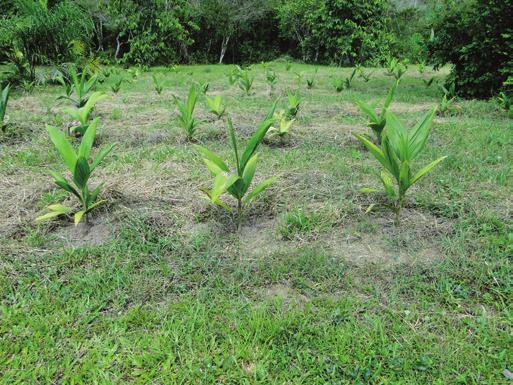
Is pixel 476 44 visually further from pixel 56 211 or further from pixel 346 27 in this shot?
pixel 346 27

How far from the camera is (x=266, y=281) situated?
77.1 inches

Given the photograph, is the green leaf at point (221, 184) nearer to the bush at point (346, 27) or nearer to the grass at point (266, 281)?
the grass at point (266, 281)

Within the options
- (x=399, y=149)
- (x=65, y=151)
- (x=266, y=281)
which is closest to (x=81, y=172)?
(x=65, y=151)

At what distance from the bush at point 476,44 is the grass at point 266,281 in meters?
3.10

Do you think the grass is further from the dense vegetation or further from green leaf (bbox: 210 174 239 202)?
green leaf (bbox: 210 174 239 202)

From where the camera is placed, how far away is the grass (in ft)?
4.99

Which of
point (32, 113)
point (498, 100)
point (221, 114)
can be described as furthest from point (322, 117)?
point (32, 113)

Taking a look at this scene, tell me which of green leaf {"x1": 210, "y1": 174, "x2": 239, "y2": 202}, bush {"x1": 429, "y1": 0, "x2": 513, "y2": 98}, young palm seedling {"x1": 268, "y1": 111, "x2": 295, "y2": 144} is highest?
bush {"x1": 429, "y1": 0, "x2": 513, "y2": 98}

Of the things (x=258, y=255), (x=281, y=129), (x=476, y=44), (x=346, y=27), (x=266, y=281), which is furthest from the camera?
(x=346, y=27)

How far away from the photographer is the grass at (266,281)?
1522 mm

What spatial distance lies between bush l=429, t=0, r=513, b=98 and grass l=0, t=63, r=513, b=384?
3.10 m

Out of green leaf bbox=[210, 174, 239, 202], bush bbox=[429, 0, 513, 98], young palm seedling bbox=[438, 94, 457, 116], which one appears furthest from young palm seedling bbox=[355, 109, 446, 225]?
bush bbox=[429, 0, 513, 98]

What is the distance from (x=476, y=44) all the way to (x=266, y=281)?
5536mm

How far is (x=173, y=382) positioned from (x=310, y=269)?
0.86 metres
